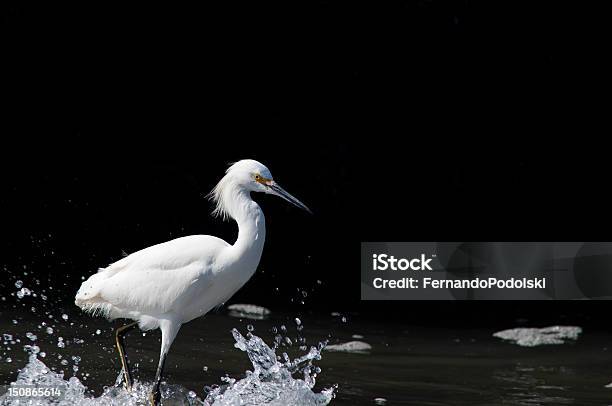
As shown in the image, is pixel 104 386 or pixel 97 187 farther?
pixel 97 187

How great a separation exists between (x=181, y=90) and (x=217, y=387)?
18.4ft

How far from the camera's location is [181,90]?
10664 mm

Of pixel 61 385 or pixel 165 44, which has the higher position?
pixel 165 44

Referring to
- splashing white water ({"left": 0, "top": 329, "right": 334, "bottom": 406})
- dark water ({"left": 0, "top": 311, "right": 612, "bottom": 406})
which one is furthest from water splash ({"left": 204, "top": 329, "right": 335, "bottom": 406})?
dark water ({"left": 0, "top": 311, "right": 612, "bottom": 406})

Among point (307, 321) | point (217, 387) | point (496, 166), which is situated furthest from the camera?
point (496, 166)

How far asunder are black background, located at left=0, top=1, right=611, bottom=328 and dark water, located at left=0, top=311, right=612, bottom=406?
1414 mm

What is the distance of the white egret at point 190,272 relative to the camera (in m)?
5.08

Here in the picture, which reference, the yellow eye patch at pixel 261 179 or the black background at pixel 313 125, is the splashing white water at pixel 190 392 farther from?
the black background at pixel 313 125

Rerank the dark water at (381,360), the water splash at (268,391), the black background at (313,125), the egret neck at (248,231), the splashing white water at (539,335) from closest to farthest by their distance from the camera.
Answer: the egret neck at (248,231)
the water splash at (268,391)
the dark water at (381,360)
the splashing white water at (539,335)
the black background at (313,125)

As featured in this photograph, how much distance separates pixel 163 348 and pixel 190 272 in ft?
1.37

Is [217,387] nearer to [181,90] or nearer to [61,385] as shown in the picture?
[61,385]

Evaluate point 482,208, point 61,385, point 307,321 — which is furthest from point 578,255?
point 61,385

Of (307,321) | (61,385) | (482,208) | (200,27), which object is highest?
(200,27)

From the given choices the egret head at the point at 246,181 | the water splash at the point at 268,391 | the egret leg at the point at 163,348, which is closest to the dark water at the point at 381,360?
the water splash at the point at 268,391
